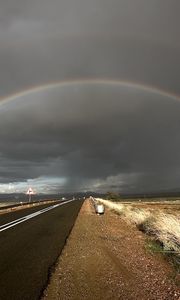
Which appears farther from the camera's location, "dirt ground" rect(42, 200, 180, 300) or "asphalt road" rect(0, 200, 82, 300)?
"dirt ground" rect(42, 200, 180, 300)

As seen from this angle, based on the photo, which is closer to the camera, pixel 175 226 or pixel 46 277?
pixel 46 277

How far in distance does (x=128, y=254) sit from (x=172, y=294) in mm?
5185

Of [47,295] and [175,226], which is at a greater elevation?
[175,226]

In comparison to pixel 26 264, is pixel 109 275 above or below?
below

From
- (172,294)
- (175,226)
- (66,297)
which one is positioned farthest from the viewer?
(175,226)

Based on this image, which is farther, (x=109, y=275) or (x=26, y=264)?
(x=26, y=264)

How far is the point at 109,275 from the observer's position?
9.64m

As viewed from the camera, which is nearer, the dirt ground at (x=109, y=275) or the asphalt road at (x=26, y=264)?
the asphalt road at (x=26, y=264)

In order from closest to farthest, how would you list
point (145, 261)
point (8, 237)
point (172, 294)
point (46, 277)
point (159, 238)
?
1. point (172, 294)
2. point (46, 277)
3. point (145, 261)
4. point (8, 237)
5. point (159, 238)

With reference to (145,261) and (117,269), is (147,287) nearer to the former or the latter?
(117,269)

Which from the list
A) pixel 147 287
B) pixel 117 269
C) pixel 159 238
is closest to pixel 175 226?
pixel 159 238

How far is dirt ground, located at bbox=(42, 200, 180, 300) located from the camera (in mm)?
7945

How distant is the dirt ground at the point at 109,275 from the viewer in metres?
7.95

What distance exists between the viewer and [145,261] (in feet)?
41.2
